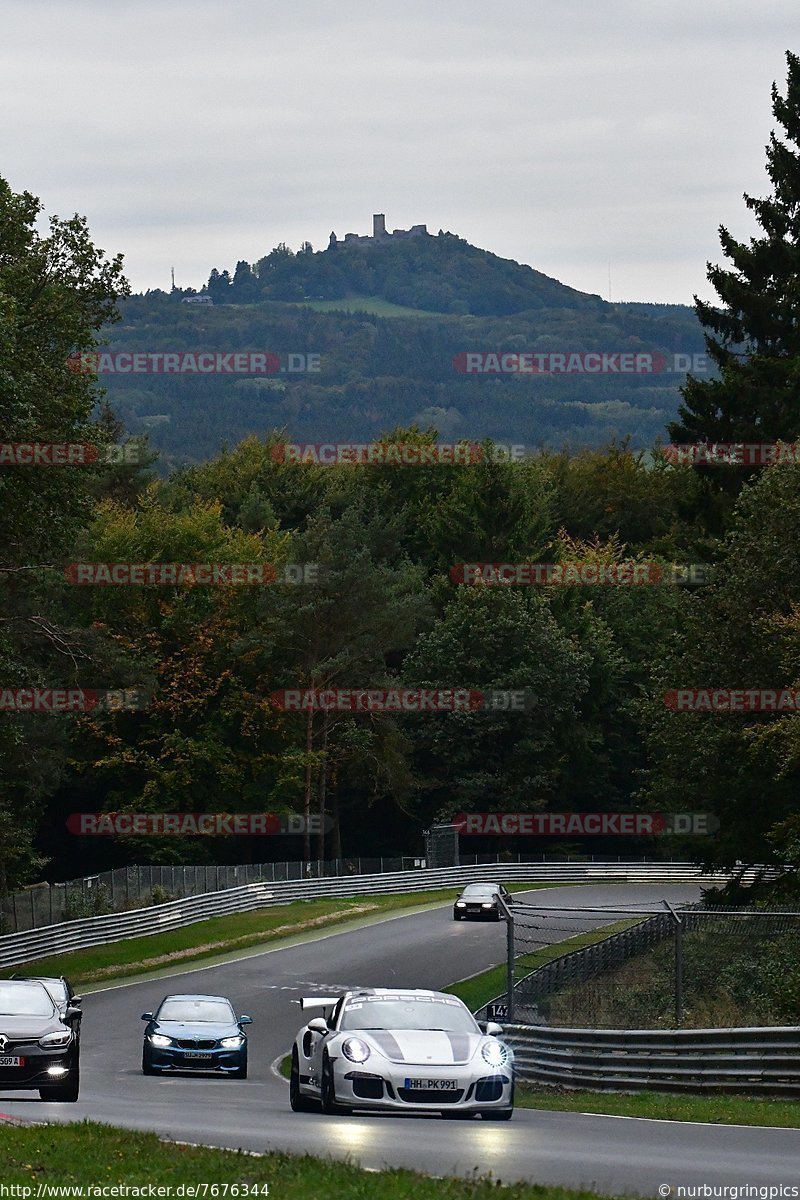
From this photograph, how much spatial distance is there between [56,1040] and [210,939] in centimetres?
3438

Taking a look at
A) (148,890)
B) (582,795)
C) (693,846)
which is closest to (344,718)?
(582,795)

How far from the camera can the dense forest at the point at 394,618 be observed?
124ft

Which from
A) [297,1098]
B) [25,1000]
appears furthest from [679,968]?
[25,1000]

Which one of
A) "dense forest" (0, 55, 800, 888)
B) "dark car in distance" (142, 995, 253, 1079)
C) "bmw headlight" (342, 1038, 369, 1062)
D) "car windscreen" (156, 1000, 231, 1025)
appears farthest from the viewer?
"dense forest" (0, 55, 800, 888)

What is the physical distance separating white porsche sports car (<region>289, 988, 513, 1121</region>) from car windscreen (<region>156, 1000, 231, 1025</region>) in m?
9.32

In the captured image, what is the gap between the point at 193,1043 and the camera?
25.6m

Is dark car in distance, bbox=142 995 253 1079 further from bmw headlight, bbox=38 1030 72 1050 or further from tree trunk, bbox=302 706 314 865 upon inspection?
tree trunk, bbox=302 706 314 865

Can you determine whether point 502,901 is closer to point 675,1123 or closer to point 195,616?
point 675,1123

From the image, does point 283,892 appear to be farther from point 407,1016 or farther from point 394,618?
point 407,1016

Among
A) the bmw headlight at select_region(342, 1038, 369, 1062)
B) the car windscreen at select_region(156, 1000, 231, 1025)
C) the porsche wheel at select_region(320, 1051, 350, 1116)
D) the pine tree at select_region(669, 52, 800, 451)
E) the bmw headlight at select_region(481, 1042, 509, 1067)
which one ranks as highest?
the pine tree at select_region(669, 52, 800, 451)

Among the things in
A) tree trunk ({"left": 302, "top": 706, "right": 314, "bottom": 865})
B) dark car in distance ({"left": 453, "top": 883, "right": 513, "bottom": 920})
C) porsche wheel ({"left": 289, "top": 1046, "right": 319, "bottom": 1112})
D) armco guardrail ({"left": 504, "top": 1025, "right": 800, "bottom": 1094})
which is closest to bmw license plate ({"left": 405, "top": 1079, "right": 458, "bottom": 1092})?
porsche wheel ({"left": 289, "top": 1046, "right": 319, "bottom": 1112})

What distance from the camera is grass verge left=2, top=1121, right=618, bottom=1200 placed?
1055 centimetres

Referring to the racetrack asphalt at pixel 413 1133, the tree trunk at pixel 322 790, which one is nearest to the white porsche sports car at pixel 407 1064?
the racetrack asphalt at pixel 413 1133

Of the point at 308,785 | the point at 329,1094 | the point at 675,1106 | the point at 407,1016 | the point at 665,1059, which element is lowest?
the point at 308,785
